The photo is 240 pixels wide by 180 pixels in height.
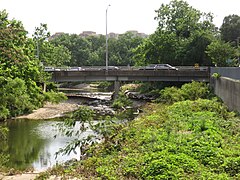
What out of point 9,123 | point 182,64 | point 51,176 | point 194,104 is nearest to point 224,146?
point 51,176

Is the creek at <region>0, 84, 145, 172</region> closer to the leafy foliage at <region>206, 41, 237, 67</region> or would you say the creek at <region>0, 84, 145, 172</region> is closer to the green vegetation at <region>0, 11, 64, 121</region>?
the green vegetation at <region>0, 11, 64, 121</region>

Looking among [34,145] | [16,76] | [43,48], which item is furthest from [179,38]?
[34,145]

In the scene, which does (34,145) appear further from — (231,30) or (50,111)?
(231,30)

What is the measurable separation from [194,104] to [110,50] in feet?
253

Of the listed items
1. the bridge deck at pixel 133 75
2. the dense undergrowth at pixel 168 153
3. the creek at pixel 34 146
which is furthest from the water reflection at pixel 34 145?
the bridge deck at pixel 133 75

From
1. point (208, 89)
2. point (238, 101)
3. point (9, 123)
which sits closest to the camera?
point (238, 101)

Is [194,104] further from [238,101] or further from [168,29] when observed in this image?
[168,29]

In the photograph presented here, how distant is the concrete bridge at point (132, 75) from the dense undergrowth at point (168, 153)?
2993cm

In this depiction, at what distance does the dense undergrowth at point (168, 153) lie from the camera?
38.0 feet

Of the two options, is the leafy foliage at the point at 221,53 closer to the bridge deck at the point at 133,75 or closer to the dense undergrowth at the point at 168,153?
the bridge deck at the point at 133,75

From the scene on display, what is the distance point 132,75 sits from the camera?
161 ft

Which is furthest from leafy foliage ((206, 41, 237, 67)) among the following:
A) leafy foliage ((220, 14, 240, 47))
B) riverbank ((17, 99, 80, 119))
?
leafy foliage ((220, 14, 240, 47))

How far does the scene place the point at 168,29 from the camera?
2515 inches

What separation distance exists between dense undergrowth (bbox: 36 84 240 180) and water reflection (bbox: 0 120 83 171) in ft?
17.2
